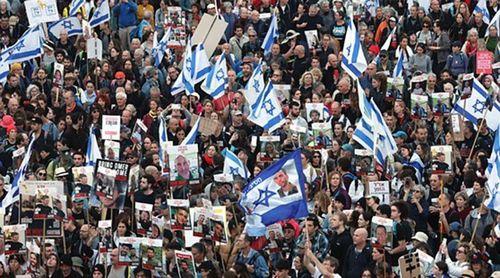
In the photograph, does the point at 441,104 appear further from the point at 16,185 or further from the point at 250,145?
the point at 16,185

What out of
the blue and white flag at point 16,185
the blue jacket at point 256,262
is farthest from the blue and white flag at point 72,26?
the blue jacket at point 256,262

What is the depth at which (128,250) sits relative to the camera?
25172mm

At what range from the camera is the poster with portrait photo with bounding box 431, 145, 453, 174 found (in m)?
27.2

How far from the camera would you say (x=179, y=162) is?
27500 millimetres

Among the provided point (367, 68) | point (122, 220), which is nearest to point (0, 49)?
point (367, 68)

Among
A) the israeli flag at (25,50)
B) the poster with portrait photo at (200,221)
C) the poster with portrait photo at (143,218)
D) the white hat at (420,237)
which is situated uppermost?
the white hat at (420,237)

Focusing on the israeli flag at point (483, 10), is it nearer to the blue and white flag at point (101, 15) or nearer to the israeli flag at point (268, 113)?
the israeli flag at point (268, 113)

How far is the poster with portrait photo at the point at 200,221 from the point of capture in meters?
25.1

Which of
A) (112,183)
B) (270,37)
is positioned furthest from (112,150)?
(270,37)

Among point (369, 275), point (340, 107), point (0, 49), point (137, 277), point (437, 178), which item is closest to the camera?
point (369, 275)

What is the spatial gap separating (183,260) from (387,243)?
2.48 metres

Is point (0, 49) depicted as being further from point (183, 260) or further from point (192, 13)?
point (183, 260)

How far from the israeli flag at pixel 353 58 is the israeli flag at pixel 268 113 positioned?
1614 millimetres

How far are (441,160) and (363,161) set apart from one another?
1124mm
